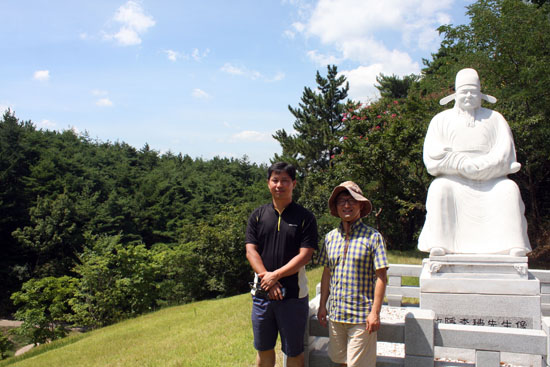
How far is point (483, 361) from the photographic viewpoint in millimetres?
2615

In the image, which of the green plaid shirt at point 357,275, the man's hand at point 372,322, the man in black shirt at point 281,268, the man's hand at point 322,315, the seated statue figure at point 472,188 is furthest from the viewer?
the seated statue figure at point 472,188

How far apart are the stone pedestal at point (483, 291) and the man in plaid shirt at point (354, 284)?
1769 mm

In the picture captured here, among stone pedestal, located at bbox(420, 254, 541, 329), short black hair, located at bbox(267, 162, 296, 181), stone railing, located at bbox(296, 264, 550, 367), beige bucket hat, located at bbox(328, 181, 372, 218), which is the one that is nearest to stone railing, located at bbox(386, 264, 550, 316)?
stone pedestal, located at bbox(420, 254, 541, 329)

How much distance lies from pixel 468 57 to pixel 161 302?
16493mm

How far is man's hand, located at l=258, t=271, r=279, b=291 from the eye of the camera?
264 cm

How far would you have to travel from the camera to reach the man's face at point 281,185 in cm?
282

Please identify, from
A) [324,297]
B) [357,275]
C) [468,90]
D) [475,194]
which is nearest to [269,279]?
[324,297]

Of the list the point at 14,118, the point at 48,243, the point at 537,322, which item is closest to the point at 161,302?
the point at 48,243

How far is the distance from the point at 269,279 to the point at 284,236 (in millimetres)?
318

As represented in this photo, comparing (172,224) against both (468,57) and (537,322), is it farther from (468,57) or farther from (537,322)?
(537,322)

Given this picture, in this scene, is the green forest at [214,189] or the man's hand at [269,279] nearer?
the man's hand at [269,279]

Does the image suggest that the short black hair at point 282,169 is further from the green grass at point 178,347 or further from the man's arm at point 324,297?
the green grass at point 178,347

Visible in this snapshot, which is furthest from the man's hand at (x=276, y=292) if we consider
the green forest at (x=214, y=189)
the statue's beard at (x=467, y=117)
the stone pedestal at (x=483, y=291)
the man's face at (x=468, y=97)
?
the green forest at (x=214, y=189)

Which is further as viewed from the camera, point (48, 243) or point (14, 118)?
point (14, 118)
